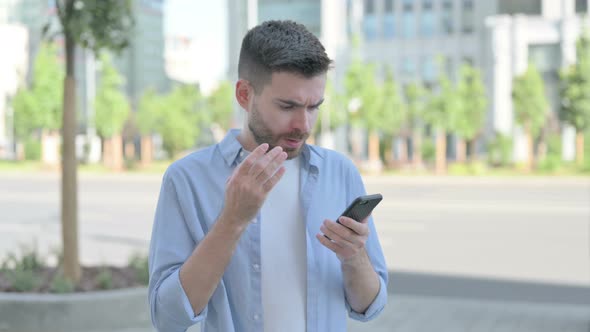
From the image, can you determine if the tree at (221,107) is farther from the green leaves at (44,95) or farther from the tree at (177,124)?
the green leaves at (44,95)

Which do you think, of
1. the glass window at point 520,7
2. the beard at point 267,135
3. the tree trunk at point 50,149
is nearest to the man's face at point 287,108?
the beard at point 267,135

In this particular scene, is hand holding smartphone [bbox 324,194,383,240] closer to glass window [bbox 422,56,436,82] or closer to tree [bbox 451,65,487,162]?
tree [bbox 451,65,487,162]

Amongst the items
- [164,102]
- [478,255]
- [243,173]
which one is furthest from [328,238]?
[164,102]

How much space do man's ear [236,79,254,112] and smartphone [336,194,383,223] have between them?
1.29 feet

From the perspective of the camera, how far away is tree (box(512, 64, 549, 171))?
35.7m

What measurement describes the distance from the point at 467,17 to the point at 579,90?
84.2 ft

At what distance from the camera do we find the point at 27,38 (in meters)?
82.7

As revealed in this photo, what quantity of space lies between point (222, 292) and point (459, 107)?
35582 millimetres

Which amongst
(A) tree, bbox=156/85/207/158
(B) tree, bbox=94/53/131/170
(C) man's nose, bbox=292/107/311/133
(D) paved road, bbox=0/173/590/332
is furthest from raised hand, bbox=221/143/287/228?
(A) tree, bbox=156/85/207/158

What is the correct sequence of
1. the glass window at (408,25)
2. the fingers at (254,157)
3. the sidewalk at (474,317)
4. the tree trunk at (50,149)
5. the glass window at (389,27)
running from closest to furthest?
the fingers at (254,157) → the sidewalk at (474,317) → the tree trunk at (50,149) → the glass window at (408,25) → the glass window at (389,27)

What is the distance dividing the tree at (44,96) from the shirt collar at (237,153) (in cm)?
4483

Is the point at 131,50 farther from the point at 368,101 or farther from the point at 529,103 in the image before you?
the point at 529,103

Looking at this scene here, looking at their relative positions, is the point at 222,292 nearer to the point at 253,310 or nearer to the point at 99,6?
the point at 253,310

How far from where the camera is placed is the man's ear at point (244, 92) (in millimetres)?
2074
